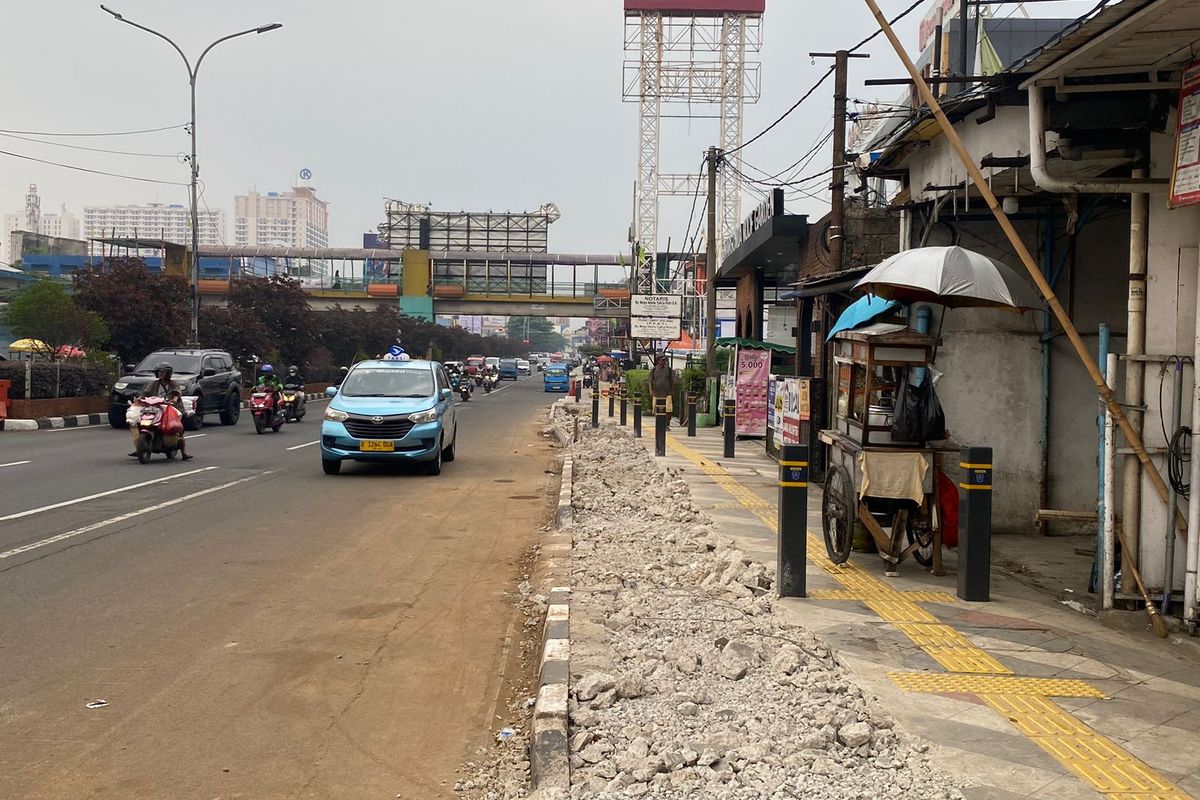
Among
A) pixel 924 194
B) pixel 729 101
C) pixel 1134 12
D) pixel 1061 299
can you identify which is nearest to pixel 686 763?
pixel 1134 12

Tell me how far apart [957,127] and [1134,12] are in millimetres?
4716

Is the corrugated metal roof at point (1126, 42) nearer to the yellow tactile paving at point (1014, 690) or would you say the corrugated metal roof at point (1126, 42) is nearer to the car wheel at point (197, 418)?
the yellow tactile paving at point (1014, 690)

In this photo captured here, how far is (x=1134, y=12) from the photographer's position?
229 inches

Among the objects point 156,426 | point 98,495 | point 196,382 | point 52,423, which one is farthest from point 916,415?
point 52,423

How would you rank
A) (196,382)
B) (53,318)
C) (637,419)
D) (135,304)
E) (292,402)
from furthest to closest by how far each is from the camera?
1. (135,304)
2. (53,318)
3. (292,402)
4. (196,382)
5. (637,419)

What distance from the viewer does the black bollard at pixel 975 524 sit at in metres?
7.29

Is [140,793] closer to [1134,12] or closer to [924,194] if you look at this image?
[1134,12]

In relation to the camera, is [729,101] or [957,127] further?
[729,101]

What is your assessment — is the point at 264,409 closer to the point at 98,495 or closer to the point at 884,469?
the point at 98,495

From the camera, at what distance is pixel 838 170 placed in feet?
47.6

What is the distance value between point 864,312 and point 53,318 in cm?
2621

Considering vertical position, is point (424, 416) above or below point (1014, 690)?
above

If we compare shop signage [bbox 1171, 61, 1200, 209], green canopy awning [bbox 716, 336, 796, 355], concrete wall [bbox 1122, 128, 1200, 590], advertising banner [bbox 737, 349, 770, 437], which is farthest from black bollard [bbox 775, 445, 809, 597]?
green canopy awning [bbox 716, 336, 796, 355]

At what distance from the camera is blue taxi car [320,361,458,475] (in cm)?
1552
